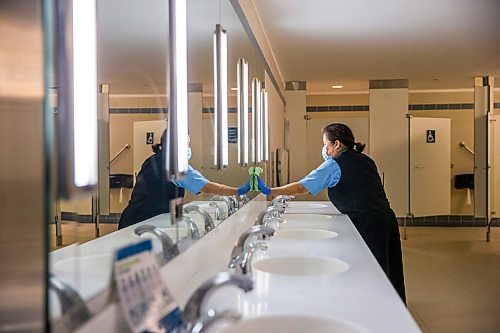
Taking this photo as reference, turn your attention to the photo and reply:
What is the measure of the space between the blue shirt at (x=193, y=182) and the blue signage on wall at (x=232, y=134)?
0.38 metres

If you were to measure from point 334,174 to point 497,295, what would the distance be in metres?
2.00

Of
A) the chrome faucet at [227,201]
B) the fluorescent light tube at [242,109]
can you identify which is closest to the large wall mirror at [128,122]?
the chrome faucet at [227,201]

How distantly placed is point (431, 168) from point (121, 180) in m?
6.84

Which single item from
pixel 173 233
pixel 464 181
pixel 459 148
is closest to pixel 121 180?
pixel 173 233

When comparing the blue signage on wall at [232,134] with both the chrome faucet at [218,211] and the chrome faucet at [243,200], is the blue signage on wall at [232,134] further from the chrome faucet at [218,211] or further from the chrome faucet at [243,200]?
the chrome faucet at [243,200]

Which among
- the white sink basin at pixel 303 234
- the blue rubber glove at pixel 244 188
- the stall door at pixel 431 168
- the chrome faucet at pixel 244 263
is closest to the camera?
the chrome faucet at pixel 244 263

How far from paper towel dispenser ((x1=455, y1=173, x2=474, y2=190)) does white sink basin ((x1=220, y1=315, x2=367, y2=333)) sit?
7538 mm

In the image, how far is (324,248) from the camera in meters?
2.14

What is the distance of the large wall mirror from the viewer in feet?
2.95

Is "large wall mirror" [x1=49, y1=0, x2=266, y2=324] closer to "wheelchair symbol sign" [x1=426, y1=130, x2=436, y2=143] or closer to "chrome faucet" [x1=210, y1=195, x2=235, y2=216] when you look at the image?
"chrome faucet" [x1=210, y1=195, x2=235, y2=216]

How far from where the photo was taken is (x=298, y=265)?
6.49ft

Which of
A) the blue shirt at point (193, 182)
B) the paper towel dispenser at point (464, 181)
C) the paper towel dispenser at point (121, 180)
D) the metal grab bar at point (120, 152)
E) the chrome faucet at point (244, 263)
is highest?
the metal grab bar at point (120, 152)

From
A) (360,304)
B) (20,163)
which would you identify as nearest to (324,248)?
(360,304)

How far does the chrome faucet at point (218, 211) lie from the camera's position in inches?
87.6
